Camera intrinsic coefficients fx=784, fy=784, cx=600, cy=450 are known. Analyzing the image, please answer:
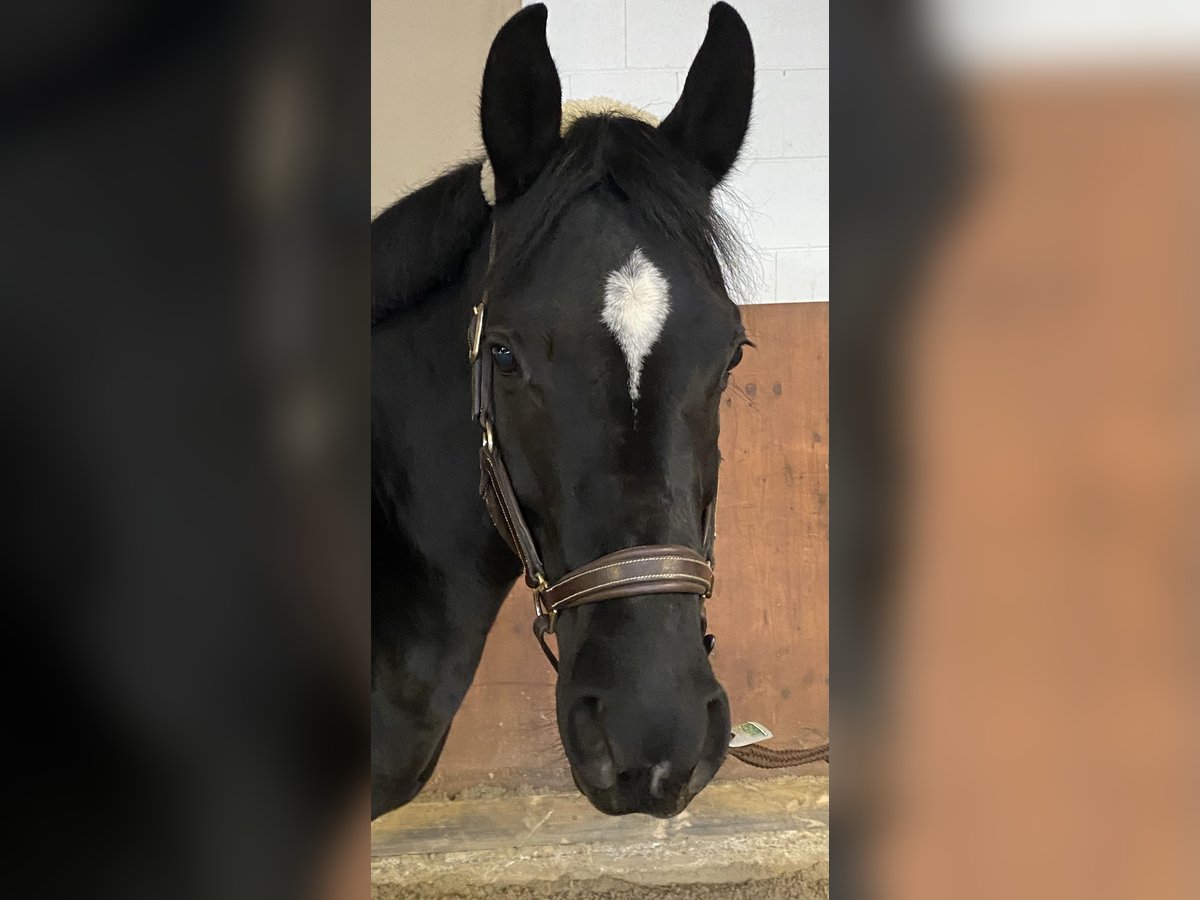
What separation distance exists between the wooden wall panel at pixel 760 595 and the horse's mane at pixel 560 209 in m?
0.67

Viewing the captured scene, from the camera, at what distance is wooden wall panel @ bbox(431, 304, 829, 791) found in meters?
1.45

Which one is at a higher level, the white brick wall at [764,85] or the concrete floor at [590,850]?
the white brick wall at [764,85]

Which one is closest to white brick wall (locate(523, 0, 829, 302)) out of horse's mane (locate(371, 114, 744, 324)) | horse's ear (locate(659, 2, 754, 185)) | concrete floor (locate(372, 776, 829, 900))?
horse's ear (locate(659, 2, 754, 185))

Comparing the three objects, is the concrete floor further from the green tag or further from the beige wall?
the beige wall

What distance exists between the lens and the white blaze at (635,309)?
64 centimetres

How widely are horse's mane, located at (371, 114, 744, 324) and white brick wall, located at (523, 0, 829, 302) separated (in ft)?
0.44

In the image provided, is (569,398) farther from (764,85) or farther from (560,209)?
(764,85)

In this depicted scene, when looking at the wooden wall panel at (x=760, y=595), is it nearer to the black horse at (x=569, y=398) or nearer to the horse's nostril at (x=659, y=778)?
the black horse at (x=569, y=398)

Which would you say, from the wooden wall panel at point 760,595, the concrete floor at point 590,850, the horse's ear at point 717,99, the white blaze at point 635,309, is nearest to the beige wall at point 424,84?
the horse's ear at point 717,99
